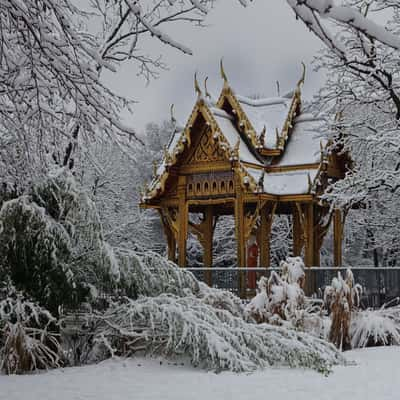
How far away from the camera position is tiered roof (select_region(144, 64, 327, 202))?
60.8 ft

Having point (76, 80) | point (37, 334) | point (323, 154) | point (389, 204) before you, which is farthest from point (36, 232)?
point (389, 204)

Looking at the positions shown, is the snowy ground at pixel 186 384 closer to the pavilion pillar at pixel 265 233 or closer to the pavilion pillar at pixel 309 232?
the pavilion pillar at pixel 309 232

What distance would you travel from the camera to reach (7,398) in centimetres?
722

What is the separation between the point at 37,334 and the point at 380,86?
12.0 meters

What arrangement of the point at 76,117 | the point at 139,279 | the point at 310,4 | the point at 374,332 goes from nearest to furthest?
the point at 310,4 → the point at 76,117 → the point at 139,279 → the point at 374,332

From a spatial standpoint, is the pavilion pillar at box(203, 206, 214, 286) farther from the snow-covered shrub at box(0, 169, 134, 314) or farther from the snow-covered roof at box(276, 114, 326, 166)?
the snow-covered shrub at box(0, 169, 134, 314)

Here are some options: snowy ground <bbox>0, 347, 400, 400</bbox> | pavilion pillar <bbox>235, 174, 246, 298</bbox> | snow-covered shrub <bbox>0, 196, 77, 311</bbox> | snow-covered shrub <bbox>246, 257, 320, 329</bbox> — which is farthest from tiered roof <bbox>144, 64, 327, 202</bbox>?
snowy ground <bbox>0, 347, 400, 400</bbox>

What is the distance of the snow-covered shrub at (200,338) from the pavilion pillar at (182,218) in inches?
382

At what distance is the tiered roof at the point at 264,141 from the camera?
18.5 m

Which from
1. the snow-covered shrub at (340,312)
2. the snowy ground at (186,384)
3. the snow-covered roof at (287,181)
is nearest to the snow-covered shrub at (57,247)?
the snowy ground at (186,384)

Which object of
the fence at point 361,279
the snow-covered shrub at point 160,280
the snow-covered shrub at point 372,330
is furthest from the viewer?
the fence at point 361,279

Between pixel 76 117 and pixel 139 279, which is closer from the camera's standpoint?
pixel 76 117

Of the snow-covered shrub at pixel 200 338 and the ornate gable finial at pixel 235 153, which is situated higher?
the ornate gable finial at pixel 235 153

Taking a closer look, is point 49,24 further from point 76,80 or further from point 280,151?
point 280,151
